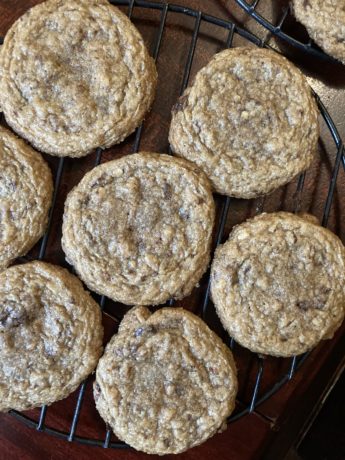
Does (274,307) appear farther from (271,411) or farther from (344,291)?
(271,411)

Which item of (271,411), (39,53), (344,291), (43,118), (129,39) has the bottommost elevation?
(271,411)

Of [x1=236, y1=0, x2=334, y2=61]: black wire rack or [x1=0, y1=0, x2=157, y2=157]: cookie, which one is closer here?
[x1=0, y1=0, x2=157, y2=157]: cookie

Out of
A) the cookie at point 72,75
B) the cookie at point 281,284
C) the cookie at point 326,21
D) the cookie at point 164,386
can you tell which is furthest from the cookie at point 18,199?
the cookie at point 326,21

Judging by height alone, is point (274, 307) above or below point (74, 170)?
below

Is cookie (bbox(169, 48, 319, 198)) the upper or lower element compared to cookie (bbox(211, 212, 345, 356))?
upper

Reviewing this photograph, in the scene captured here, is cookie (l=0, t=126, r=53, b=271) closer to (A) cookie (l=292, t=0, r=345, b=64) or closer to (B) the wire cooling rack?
(B) the wire cooling rack

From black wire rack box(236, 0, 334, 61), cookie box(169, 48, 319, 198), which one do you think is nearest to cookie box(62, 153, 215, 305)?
cookie box(169, 48, 319, 198)

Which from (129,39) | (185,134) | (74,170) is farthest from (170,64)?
(74,170)
